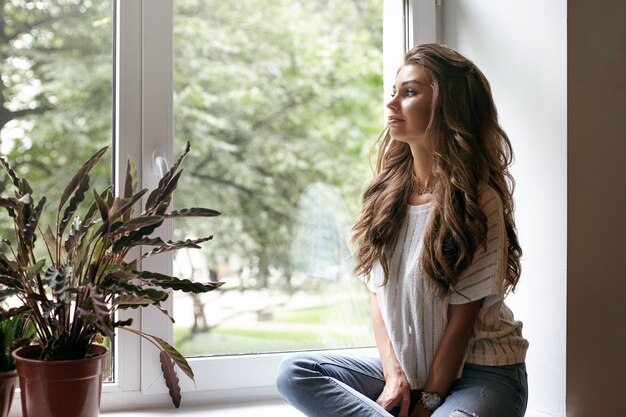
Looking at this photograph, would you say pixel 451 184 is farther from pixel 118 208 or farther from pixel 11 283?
pixel 11 283

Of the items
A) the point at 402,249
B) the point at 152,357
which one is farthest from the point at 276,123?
the point at 152,357

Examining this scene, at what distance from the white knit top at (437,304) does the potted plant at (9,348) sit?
0.82 meters

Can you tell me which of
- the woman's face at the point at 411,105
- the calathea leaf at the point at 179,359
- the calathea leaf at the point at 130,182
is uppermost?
the woman's face at the point at 411,105

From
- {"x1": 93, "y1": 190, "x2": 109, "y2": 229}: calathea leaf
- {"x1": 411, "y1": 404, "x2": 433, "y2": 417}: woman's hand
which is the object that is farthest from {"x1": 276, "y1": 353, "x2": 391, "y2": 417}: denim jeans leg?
{"x1": 93, "y1": 190, "x2": 109, "y2": 229}: calathea leaf

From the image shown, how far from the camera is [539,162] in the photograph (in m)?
2.00

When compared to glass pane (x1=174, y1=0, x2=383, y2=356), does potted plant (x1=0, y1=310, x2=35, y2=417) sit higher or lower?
lower

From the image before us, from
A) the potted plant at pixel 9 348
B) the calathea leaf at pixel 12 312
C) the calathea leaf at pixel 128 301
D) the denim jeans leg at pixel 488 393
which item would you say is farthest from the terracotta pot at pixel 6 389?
the denim jeans leg at pixel 488 393

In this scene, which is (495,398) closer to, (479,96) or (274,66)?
(479,96)

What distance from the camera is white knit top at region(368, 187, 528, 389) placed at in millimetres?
1734

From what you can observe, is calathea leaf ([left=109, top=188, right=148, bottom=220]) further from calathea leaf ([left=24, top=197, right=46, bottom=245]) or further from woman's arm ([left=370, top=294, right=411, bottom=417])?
woman's arm ([left=370, top=294, right=411, bottom=417])

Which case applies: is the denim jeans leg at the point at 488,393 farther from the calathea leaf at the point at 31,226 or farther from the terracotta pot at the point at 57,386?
the calathea leaf at the point at 31,226

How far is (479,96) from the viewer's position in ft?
6.08

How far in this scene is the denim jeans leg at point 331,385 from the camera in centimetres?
168

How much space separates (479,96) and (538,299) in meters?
0.56
